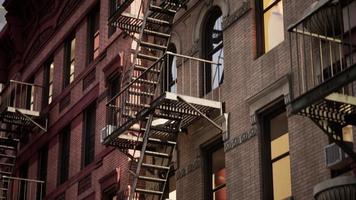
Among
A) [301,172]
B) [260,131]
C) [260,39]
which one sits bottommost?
[301,172]

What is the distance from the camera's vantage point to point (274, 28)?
18.7 metres

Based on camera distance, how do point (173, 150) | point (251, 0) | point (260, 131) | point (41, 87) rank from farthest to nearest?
point (41, 87) → point (173, 150) → point (251, 0) → point (260, 131)

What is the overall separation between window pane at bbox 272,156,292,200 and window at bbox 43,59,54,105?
1514 cm

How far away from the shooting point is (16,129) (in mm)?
32375

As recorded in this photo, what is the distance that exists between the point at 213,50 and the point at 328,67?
5500 millimetres

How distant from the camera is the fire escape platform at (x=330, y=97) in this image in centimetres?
1300

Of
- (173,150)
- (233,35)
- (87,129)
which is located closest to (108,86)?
(87,129)

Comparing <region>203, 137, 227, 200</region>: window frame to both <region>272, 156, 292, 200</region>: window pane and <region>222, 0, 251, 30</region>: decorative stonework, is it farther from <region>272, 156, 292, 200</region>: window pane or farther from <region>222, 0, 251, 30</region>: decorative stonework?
<region>222, 0, 251, 30</region>: decorative stonework

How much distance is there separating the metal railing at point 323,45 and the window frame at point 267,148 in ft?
3.36

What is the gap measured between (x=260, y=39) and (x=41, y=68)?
15.2 m

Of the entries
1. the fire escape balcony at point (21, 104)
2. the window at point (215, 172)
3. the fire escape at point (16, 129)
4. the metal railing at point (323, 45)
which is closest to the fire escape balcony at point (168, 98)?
the window at point (215, 172)

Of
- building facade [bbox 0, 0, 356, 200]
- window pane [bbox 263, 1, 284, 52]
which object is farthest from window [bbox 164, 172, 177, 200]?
window pane [bbox 263, 1, 284, 52]

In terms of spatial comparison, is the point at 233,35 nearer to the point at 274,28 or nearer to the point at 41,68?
the point at 274,28

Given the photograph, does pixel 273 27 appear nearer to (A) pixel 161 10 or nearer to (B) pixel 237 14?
(B) pixel 237 14
